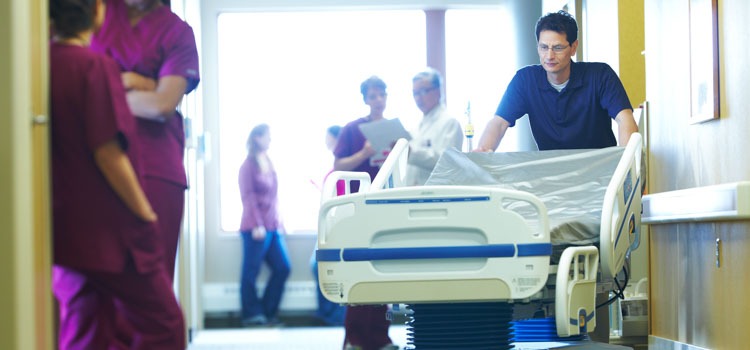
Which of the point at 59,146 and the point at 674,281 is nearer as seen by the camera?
the point at 59,146

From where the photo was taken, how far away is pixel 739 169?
4.73m

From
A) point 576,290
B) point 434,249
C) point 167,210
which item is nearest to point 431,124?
point 576,290

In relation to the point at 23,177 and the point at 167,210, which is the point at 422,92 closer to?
the point at 167,210

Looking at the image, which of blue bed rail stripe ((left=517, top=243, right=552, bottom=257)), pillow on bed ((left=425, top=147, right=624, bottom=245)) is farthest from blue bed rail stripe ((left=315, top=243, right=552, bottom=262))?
pillow on bed ((left=425, top=147, right=624, bottom=245))

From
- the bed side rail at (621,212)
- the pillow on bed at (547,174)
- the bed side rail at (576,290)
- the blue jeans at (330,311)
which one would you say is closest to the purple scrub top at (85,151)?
the bed side rail at (576,290)

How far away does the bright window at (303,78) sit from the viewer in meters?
9.91

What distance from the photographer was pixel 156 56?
3.16m

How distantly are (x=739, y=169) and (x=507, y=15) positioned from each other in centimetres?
503

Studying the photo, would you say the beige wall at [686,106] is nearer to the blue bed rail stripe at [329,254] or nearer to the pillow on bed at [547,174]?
the pillow on bed at [547,174]

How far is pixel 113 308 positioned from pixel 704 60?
10.3ft

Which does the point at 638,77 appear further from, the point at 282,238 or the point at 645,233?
the point at 282,238

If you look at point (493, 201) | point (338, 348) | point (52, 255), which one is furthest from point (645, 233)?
point (52, 255)

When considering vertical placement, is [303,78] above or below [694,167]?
above

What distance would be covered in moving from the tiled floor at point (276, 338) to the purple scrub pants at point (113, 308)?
159 inches
